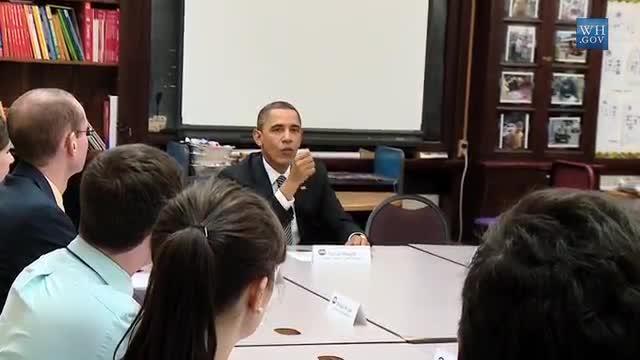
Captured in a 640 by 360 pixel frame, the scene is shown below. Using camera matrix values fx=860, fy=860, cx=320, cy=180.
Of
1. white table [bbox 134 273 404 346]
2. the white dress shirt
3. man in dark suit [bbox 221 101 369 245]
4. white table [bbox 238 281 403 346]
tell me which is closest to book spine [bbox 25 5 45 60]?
man in dark suit [bbox 221 101 369 245]

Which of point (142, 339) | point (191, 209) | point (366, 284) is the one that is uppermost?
point (191, 209)

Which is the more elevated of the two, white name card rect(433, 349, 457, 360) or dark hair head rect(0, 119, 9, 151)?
dark hair head rect(0, 119, 9, 151)

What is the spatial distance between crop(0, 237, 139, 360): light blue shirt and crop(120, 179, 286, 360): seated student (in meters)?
0.28

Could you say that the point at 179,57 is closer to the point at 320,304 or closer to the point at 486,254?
the point at 320,304

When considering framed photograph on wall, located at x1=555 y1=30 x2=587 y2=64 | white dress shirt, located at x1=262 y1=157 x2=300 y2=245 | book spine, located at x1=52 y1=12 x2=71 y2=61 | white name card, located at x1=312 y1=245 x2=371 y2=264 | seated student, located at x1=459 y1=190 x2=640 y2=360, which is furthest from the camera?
framed photograph on wall, located at x1=555 y1=30 x2=587 y2=64

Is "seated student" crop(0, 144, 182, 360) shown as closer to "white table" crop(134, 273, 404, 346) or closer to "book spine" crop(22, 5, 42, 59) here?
"white table" crop(134, 273, 404, 346)

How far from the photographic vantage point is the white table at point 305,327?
7.69 ft

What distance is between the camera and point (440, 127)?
5906mm

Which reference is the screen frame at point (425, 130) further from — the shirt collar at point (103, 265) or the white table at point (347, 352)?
the shirt collar at point (103, 265)

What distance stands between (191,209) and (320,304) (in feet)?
4.39

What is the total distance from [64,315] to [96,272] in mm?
152

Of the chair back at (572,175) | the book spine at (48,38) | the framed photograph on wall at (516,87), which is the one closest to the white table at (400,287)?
the chair back at (572,175)

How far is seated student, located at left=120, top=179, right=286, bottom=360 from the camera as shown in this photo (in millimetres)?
1323

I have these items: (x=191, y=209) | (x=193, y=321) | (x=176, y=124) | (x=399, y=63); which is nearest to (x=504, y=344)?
(x=193, y=321)
